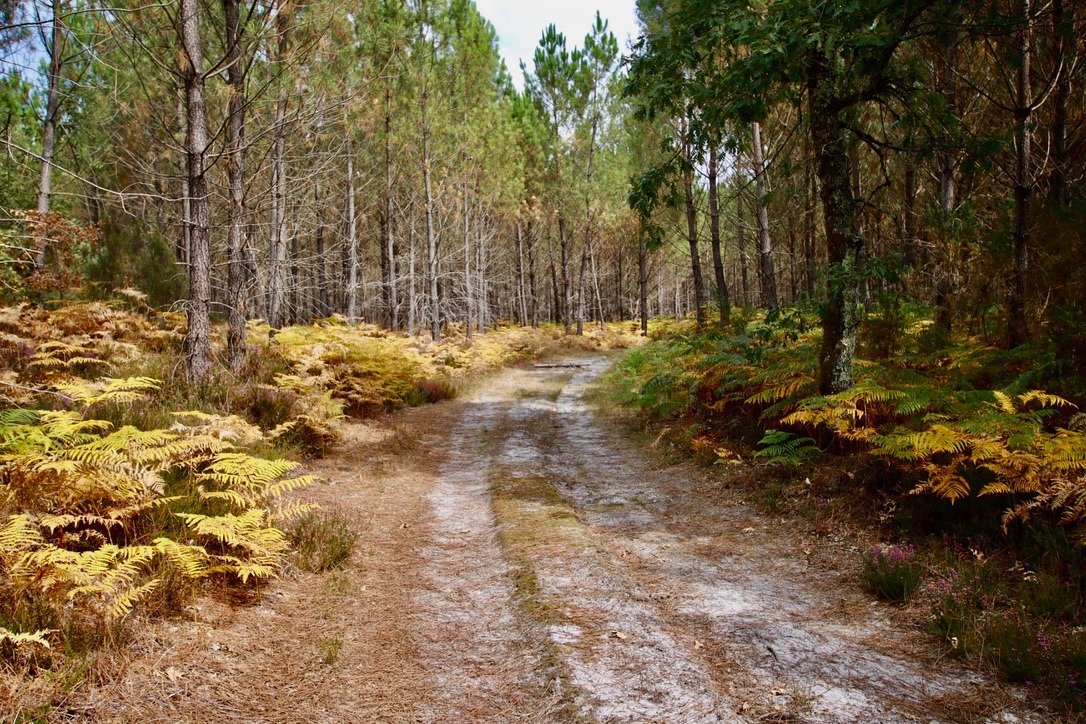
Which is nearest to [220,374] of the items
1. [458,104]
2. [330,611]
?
[330,611]

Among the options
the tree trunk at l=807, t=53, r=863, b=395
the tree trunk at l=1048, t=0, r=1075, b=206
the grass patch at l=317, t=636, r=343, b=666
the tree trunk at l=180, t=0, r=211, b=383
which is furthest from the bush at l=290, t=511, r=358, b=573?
the tree trunk at l=1048, t=0, r=1075, b=206

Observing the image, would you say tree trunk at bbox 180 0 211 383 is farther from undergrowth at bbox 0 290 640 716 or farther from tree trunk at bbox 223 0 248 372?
tree trunk at bbox 223 0 248 372

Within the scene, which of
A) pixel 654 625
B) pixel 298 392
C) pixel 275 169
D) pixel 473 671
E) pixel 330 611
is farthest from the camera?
pixel 275 169

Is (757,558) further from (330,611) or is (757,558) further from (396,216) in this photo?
(396,216)

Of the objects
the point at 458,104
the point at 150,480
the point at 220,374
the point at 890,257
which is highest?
the point at 458,104

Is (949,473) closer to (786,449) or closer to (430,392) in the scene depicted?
(786,449)

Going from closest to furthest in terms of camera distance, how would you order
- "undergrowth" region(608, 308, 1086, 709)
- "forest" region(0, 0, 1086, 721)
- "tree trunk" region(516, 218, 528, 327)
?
"undergrowth" region(608, 308, 1086, 709) < "forest" region(0, 0, 1086, 721) < "tree trunk" region(516, 218, 528, 327)

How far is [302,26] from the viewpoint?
8211mm

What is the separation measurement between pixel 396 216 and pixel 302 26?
55.1 ft

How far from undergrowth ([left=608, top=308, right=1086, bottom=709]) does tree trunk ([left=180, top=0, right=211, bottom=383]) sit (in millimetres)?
6326

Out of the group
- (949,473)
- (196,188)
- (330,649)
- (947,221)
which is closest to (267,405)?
(196,188)

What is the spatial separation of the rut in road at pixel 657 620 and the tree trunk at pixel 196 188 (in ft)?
11.0

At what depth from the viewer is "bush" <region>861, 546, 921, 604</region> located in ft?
12.1

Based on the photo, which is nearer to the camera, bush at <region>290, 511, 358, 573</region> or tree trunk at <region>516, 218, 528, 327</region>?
bush at <region>290, 511, 358, 573</region>
